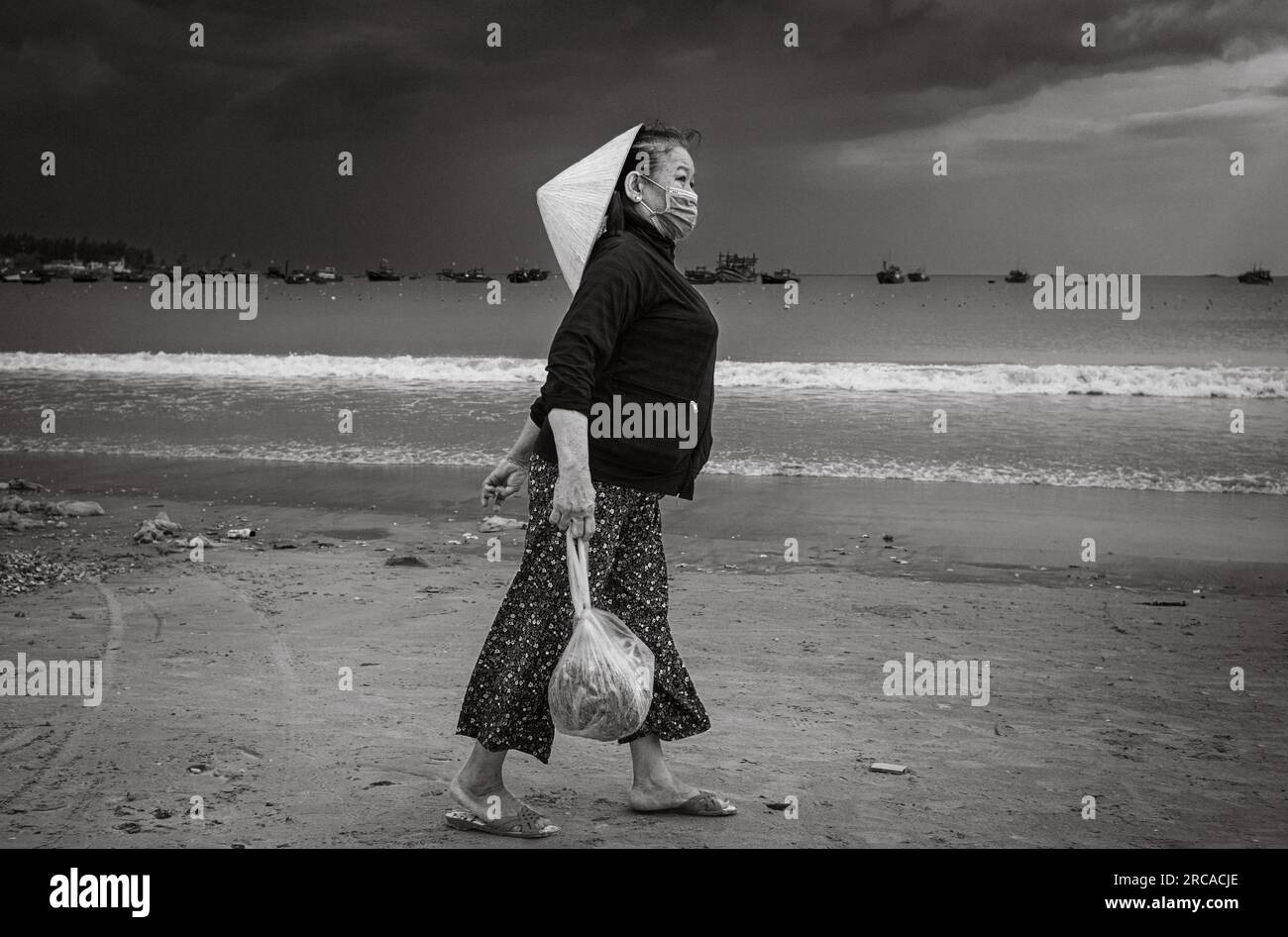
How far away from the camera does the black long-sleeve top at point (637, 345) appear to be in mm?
2840

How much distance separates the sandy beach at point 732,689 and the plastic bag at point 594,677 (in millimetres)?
380

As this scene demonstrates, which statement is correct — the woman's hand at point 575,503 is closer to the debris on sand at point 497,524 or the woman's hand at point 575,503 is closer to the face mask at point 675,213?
the face mask at point 675,213

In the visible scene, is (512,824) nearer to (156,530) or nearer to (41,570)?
(41,570)

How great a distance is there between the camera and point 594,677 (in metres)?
2.79

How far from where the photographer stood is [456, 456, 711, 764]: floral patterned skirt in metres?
2.99

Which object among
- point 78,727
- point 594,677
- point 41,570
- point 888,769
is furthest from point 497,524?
point 594,677

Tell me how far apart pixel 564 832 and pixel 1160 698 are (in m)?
2.68

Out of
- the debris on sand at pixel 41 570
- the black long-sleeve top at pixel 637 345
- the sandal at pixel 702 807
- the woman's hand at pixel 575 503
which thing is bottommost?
the sandal at pixel 702 807

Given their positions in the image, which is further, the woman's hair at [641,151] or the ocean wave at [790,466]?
the ocean wave at [790,466]

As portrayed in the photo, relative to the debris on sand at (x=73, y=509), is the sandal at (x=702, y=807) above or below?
below

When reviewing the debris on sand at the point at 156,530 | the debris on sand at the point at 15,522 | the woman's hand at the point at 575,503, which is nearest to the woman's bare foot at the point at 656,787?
the woman's hand at the point at 575,503

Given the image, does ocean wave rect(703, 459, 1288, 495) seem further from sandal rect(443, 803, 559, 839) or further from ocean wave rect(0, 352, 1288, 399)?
ocean wave rect(0, 352, 1288, 399)
